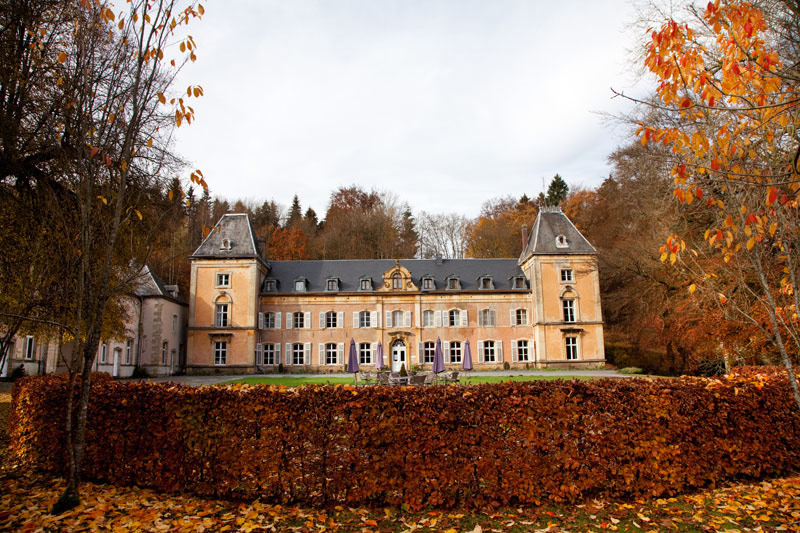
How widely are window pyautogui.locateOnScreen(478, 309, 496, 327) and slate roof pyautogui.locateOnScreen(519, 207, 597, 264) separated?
4.71 metres

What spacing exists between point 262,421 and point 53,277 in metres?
5.93

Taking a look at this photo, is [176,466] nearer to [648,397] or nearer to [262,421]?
[262,421]

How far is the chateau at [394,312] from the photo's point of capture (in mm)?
32719

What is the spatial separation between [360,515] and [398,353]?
2885 centimetres

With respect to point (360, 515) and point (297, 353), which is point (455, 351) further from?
point (360, 515)

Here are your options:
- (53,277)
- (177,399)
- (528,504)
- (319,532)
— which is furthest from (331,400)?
(53,277)

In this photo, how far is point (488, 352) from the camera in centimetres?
3416

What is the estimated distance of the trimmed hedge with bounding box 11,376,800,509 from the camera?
597cm

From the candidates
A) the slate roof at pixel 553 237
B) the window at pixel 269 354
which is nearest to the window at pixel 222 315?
the window at pixel 269 354

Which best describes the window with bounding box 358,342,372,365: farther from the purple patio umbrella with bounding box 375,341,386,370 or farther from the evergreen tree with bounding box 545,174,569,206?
the evergreen tree with bounding box 545,174,569,206

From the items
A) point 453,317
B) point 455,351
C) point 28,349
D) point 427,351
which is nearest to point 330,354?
point 427,351

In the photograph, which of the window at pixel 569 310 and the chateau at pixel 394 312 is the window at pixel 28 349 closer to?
the chateau at pixel 394 312

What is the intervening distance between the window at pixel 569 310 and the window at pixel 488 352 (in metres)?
5.23

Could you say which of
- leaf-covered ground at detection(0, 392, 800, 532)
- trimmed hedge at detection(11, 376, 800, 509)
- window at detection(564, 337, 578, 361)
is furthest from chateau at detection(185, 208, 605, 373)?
leaf-covered ground at detection(0, 392, 800, 532)
